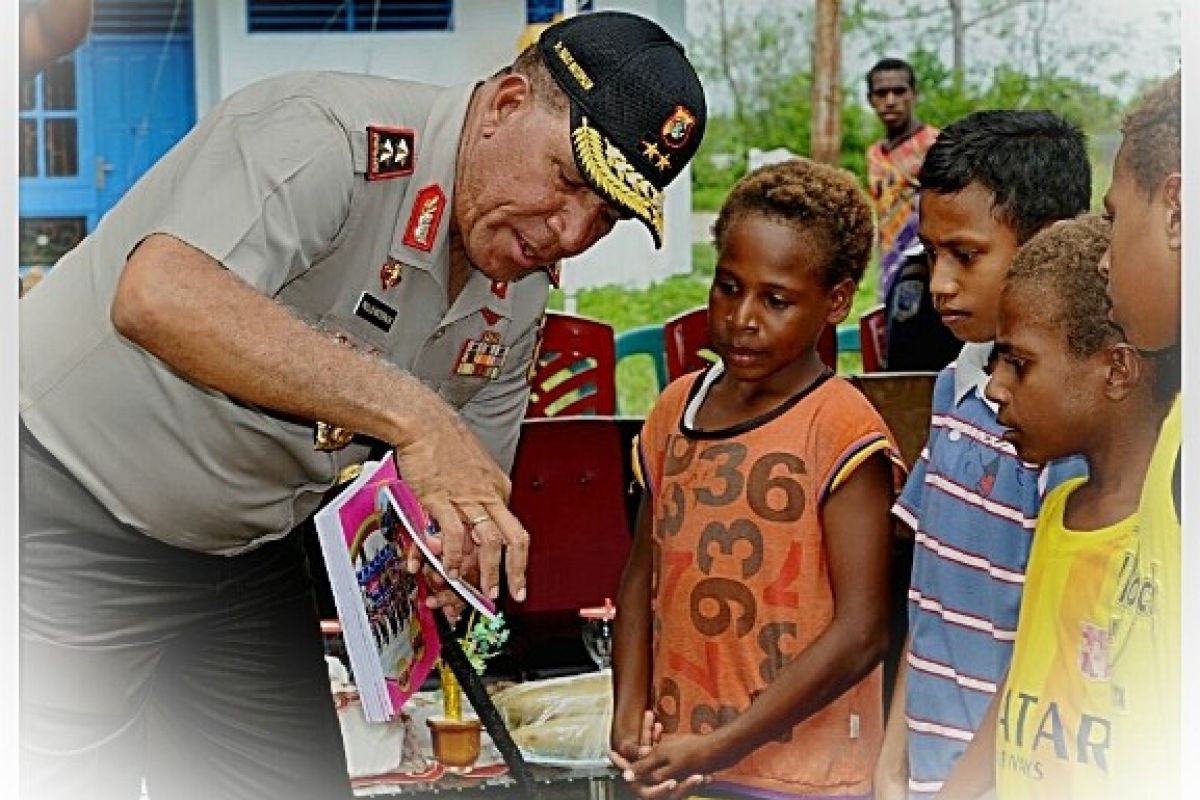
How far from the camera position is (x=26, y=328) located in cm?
196

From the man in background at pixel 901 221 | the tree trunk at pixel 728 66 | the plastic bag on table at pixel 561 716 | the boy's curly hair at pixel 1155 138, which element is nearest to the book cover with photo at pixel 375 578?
the plastic bag on table at pixel 561 716

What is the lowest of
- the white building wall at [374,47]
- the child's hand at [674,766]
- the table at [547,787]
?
the table at [547,787]

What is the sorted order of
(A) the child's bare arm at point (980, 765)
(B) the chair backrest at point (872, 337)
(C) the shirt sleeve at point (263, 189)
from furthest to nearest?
(B) the chair backrest at point (872, 337)
(A) the child's bare arm at point (980, 765)
(C) the shirt sleeve at point (263, 189)

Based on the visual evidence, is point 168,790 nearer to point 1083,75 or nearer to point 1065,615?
point 1065,615

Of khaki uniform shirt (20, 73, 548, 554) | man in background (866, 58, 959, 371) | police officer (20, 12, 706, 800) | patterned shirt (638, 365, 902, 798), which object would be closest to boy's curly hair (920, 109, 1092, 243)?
patterned shirt (638, 365, 902, 798)

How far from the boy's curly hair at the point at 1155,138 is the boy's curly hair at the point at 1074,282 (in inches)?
2.6

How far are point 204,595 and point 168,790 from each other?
0.24 metres

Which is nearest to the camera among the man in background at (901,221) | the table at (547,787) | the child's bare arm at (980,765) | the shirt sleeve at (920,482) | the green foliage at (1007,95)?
the child's bare arm at (980,765)

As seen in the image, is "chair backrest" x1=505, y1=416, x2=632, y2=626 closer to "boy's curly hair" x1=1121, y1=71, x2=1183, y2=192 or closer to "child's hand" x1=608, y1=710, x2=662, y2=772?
"child's hand" x1=608, y1=710, x2=662, y2=772

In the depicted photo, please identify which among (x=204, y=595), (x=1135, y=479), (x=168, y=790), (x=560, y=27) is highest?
(x=560, y=27)

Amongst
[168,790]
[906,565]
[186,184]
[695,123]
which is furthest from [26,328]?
[906,565]

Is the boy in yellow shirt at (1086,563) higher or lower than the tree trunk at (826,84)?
lower

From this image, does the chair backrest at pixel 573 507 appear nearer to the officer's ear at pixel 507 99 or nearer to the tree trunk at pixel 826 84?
the tree trunk at pixel 826 84

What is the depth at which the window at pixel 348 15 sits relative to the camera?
2.21 metres
